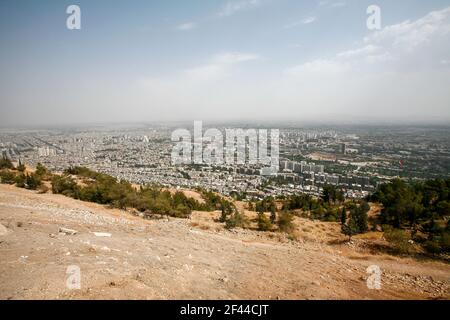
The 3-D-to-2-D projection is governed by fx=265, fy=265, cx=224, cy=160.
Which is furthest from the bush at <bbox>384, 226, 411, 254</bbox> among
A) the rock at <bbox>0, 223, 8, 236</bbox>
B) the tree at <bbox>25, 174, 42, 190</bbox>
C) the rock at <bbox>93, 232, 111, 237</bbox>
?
the tree at <bbox>25, 174, 42, 190</bbox>

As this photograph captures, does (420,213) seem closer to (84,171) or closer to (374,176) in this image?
(84,171)

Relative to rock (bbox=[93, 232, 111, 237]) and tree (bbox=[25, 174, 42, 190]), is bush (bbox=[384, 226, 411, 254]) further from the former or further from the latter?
tree (bbox=[25, 174, 42, 190])

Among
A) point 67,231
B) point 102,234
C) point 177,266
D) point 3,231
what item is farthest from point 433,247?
point 3,231

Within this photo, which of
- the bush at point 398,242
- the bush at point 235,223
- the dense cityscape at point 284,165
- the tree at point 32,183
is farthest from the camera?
the dense cityscape at point 284,165

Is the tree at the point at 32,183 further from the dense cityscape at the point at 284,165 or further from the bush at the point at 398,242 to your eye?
the dense cityscape at the point at 284,165

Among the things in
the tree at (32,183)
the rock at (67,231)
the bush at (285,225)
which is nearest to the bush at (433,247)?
the bush at (285,225)

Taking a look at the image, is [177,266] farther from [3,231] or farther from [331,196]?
[331,196]

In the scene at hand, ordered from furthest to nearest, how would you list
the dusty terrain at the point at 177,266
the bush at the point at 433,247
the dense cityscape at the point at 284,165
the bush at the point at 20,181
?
the dense cityscape at the point at 284,165 < the bush at the point at 20,181 < the bush at the point at 433,247 < the dusty terrain at the point at 177,266
